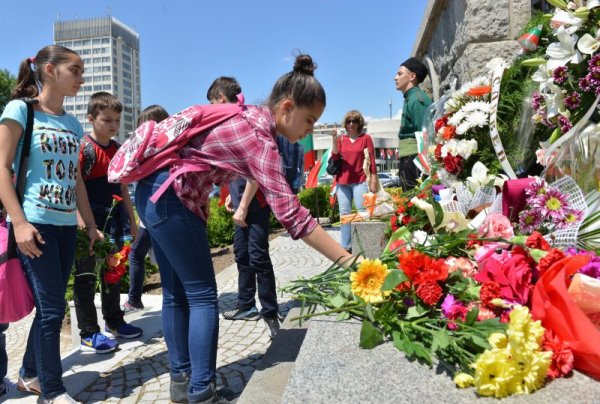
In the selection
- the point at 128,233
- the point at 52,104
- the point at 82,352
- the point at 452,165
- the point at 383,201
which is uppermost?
the point at 52,104

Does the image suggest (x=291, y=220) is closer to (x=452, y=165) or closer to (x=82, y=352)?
(x=452, y=165)

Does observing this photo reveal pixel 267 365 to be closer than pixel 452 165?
Yes

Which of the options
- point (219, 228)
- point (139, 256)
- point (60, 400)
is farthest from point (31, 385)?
point (219, 228)

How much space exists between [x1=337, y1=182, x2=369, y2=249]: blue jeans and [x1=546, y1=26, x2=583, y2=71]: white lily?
11.9 ft

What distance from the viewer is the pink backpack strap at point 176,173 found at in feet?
6.50

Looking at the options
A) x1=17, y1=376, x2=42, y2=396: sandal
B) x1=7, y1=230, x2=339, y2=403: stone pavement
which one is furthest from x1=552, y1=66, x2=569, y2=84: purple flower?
x1=17, y1=376, x2=42, y2=396: sandal

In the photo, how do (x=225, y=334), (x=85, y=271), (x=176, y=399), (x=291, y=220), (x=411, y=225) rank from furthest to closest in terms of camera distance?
(x=225, y=334), (x=85, y=271), (x=411, y=225), (x=176, y=399), (x=291, y=220)

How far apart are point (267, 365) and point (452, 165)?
1.61m

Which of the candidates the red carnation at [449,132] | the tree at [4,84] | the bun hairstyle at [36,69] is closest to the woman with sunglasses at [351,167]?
the red carnation at [449,132]

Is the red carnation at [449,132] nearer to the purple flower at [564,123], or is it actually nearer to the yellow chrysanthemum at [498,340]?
the purple flower at [564,123]

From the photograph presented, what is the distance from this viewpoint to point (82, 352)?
3229 millimetres

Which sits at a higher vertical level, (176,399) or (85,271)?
(85,271)

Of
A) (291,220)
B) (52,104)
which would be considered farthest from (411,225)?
(52,104)

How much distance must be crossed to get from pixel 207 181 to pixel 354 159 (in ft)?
12.9
